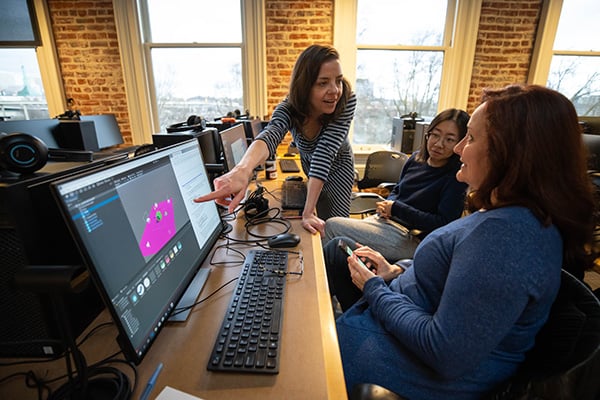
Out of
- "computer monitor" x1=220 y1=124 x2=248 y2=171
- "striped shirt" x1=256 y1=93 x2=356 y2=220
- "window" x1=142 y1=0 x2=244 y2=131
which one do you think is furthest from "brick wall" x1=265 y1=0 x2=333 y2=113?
"striped shirt" x1=256 y1=93 x2=356 y2=220

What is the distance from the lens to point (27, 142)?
0.63m

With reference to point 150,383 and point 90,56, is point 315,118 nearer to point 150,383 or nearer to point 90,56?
point 150,383

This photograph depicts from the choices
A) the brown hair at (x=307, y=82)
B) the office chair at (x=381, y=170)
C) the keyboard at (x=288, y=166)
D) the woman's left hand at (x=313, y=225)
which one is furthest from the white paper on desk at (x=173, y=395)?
the office chair at (x=381, y=170)

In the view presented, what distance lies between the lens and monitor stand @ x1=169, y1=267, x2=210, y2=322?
78 centimetres

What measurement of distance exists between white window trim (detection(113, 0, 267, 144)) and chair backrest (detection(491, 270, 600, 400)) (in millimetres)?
3551

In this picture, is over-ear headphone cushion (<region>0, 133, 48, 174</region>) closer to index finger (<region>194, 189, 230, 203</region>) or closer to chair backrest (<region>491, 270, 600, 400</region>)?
index finger (<region>194, 189, 230, 203</region>)

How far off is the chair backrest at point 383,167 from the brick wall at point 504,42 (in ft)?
5.25

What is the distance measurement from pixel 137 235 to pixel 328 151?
3.57 ft

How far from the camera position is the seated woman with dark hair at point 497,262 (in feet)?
2.25

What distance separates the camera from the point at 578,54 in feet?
12.7

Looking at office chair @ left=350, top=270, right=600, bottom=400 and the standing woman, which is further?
the standing woman

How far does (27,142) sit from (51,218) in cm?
16

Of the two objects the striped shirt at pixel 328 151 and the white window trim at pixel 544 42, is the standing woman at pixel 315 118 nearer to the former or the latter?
A: the striped shirt at pixel 328 151

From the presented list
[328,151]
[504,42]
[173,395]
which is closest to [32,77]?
[328,151]
